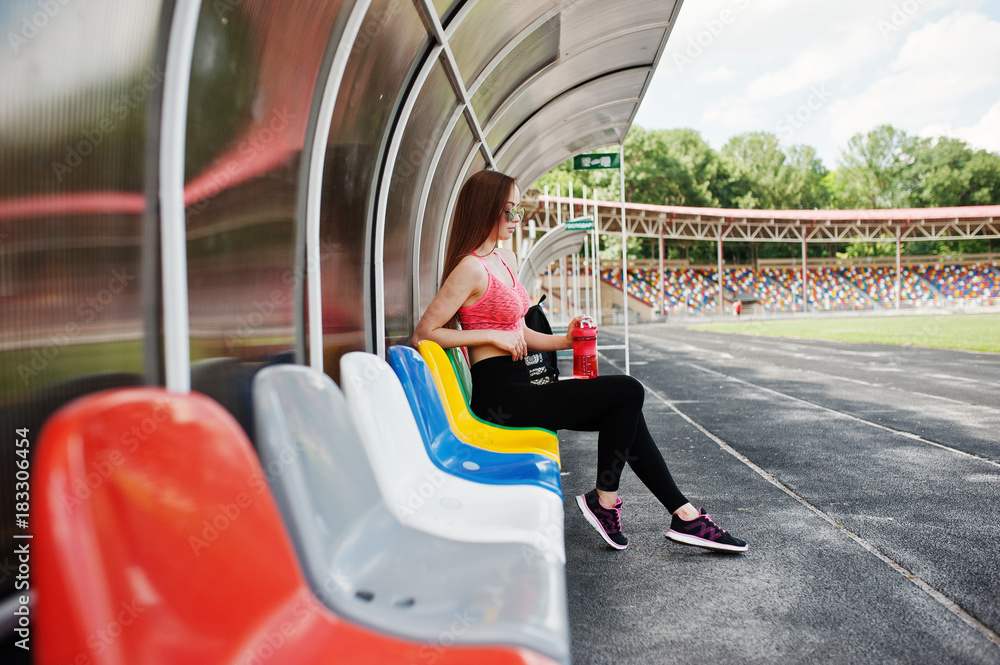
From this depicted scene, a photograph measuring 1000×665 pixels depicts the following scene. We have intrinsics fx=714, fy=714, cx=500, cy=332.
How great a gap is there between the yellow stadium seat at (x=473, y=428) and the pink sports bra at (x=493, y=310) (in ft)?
0.72

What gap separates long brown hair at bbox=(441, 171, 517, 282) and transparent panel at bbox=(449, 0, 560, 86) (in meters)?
1.08

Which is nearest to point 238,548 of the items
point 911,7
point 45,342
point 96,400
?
point 96,400

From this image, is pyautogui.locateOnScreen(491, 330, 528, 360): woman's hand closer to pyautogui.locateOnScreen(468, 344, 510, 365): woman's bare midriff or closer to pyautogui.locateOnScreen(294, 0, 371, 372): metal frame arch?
pyautogui.locateOnScreen(468, 344, 510, 365): woman's bare midriff

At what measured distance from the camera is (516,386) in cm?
352

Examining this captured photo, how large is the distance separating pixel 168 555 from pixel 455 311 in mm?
2427

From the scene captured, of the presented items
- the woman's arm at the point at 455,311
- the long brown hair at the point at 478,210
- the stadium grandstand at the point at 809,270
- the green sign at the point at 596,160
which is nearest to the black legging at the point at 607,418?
the woman's arm at the point at 455,311

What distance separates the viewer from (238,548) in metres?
1.31

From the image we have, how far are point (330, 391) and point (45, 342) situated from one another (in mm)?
708

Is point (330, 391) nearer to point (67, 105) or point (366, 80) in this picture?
point (67, 105)

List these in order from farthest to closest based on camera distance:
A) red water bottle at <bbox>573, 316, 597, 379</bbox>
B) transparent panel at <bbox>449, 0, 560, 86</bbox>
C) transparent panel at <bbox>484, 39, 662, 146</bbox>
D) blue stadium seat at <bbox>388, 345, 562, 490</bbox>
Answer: transparent panel at <bbox>484, 39, 662, 146</bbox> < transparent panel at <bbox>449, 0, 560, 86</bbox> < red water bottle at <bbox>573, 316, 597, 379</bbox> < blue stadium seat at <bbox>388, 345, 562, 490</bbox>

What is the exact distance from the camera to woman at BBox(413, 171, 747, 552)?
330cm

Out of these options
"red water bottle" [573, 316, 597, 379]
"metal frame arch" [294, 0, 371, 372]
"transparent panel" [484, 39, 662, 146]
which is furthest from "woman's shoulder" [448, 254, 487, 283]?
"transparent panel" [484, 39, 662, 146]

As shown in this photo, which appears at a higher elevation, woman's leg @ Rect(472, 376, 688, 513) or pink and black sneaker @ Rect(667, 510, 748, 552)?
woman's leg @ Rect(472, 376, 688, 513)

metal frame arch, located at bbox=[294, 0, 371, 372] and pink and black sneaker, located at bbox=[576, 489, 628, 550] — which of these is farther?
pink and black sneaker, located at bbox=[576, 489, 628, 550]
